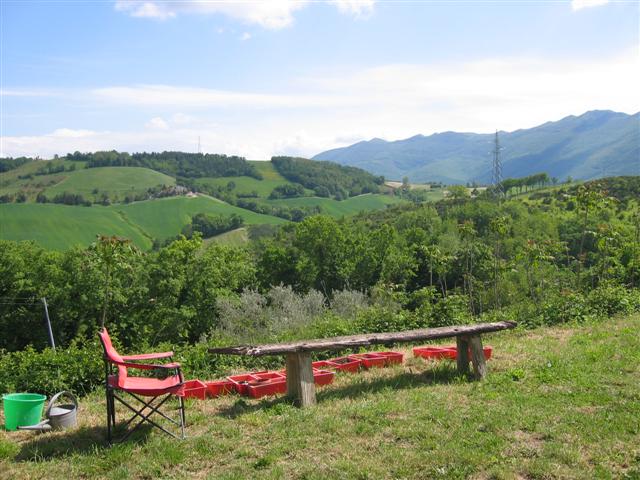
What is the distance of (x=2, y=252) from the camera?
101 ft

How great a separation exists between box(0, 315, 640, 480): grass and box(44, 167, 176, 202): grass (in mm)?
103328

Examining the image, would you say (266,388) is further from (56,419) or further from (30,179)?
(30,179)

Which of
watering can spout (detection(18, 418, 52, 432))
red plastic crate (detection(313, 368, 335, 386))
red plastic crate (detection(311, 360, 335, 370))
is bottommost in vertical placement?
red plastic crate (detection(311, 360, 335, 370))

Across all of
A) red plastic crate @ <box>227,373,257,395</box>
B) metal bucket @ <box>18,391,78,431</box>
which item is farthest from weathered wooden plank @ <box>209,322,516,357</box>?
metal bucket @ <box>18,391,78,431</box>

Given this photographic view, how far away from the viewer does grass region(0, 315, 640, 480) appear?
13.3 feet

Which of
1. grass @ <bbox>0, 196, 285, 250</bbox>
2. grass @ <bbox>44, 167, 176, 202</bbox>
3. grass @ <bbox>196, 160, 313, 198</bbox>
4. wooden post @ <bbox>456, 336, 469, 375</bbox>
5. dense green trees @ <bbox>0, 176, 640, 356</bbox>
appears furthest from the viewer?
grass @ <bbox>196, 160, 313, 198</bbox>

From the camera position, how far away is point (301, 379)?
567cm

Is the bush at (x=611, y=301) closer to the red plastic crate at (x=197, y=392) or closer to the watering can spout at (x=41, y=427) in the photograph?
the red plastic crate at (x=197, y=392)

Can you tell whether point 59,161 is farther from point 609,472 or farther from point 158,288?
point 609,472

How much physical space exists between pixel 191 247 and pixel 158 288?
10.5 ft

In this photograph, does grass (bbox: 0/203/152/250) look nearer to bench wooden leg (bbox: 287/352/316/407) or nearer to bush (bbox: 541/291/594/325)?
bush (bbox: 541/291/594/325)

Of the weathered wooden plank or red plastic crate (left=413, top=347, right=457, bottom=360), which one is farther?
red plastic crate (left=413, top=347, right=457, bottom=360)

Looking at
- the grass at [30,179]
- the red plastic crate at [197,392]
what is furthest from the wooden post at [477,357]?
A: the grass at [30,179]

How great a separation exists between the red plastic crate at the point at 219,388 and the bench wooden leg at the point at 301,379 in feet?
3.16
